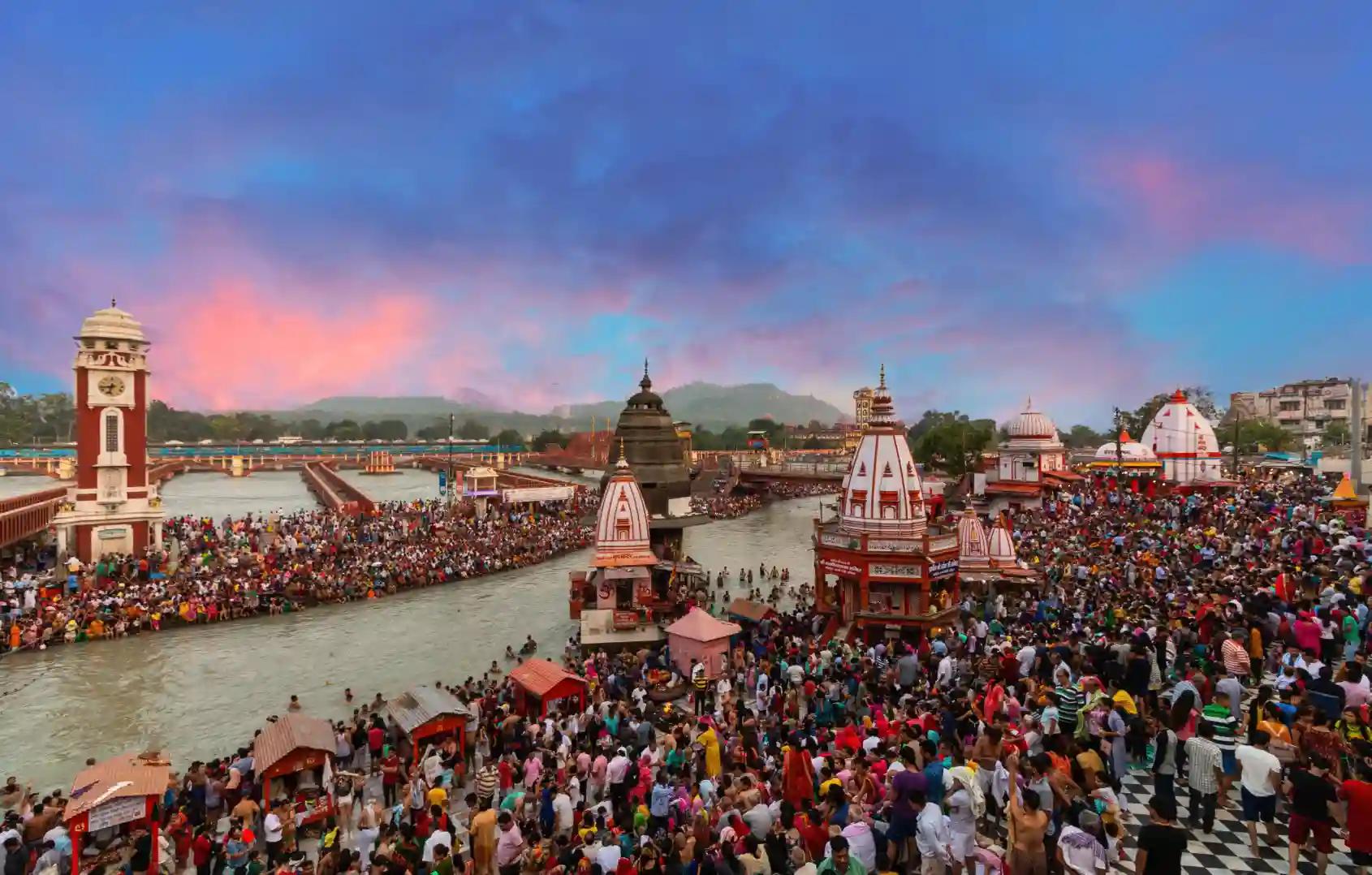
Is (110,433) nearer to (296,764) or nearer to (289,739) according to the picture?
(289,739)

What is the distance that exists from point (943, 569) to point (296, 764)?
43.6 ft

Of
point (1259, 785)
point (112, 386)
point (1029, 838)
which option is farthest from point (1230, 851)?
point (112, 386)

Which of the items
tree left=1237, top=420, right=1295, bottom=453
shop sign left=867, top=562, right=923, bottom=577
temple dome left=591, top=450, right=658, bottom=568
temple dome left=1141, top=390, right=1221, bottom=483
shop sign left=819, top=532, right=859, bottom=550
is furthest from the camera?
tree left=1237, top=420, right=1295, bottom=453

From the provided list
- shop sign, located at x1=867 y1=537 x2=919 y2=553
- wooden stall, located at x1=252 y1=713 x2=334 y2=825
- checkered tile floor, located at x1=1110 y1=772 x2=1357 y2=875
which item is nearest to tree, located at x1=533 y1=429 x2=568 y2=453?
shop sign, located at x1=867 y1=537 x2=919 y2=553

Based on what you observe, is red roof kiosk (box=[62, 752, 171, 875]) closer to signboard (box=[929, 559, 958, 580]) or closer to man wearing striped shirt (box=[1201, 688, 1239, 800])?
man wearing striped shirt (box=[1201, 688, 1239, 800])

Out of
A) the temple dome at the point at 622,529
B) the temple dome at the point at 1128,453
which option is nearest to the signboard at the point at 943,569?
the temple dome at the point at 622,529

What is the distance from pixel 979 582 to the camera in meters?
20.4

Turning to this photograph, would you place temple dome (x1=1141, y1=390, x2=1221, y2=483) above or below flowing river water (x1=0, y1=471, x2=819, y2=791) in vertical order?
above

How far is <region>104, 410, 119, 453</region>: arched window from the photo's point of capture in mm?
27930

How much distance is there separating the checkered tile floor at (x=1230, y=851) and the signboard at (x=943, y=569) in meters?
8.89

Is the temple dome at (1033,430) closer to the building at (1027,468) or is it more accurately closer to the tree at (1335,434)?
the building at (1027,468)

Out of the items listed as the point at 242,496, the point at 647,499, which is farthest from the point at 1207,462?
the point at 242,496

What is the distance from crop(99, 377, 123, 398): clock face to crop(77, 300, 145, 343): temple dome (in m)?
1.55

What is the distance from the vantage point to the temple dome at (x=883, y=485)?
17.6 m
